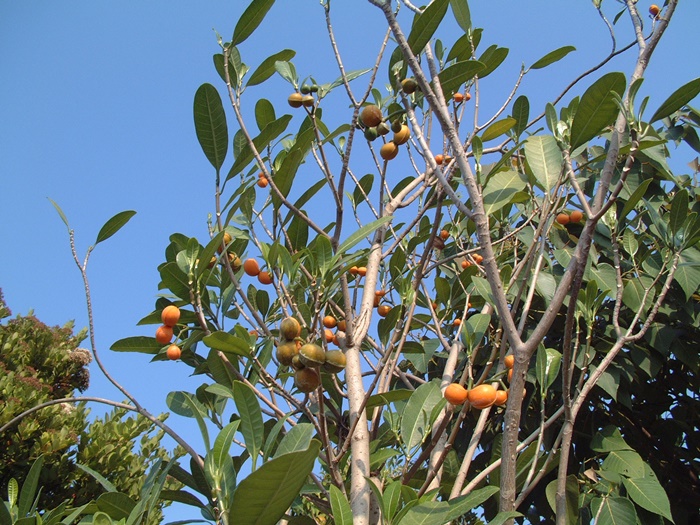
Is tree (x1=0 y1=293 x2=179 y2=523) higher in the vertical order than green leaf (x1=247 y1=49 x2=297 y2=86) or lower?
lower

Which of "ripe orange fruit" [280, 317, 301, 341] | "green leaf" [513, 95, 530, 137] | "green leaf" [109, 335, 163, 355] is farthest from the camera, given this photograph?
"green leaf" [513, 95, 530, 137]

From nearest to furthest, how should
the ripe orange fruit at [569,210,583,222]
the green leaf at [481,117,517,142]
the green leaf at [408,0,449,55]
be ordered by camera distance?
the green leaf at [408,0,449,55] → the green leaf at [481,117,517,142] → the ripe orange fruit at [569,210,583,222]

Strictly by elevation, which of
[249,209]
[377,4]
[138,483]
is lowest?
[138,483]

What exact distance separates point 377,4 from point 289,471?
1038 mm

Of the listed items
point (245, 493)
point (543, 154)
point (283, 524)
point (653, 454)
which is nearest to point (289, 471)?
point (245, 493)

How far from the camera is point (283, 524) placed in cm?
128

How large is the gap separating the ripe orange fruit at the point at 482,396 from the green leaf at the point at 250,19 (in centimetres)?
113

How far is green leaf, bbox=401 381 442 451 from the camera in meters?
1.36

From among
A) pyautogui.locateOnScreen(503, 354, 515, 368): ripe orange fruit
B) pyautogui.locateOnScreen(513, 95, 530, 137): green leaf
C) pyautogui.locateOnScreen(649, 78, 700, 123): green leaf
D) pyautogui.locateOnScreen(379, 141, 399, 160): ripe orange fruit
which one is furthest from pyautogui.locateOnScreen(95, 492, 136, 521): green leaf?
pyautogui.locateOnScreen(513, 95, 530, 137): green leaf

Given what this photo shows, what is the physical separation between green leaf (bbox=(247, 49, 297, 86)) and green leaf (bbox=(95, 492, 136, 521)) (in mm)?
1197

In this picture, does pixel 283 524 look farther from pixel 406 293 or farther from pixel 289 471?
pixel 406 293

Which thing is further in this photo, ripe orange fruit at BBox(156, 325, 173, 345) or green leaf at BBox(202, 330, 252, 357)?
ripe orange fruit at BBox(156, 325, 173, 345)

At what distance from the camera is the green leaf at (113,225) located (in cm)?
155

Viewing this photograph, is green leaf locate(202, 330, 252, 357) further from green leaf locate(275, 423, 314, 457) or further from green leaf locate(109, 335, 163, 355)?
Answer: green leaf locate(109, 335, 163, 355)
